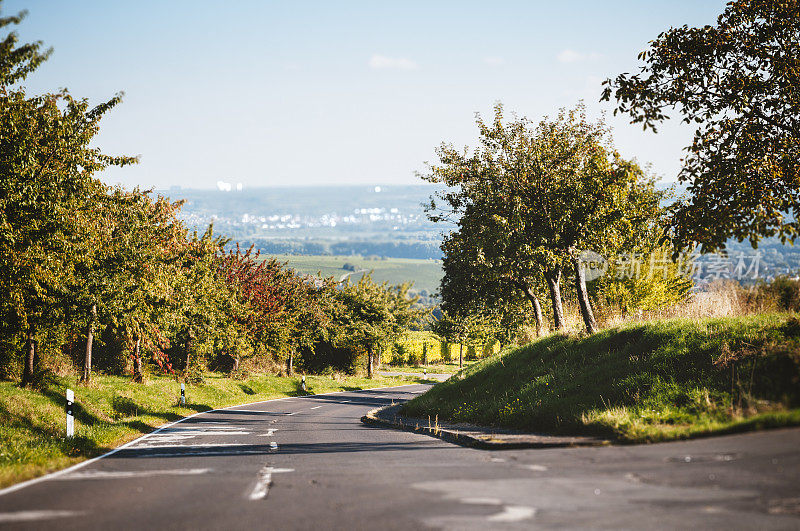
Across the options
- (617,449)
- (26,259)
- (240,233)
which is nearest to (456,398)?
(617,449)

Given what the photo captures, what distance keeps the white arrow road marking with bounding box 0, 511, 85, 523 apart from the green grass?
7.14 metres

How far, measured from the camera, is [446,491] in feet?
21.1

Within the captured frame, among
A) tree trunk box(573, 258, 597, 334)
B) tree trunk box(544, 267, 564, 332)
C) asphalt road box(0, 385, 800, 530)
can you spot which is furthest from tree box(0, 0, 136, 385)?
tree trunk box(544, 267, 564, 332)

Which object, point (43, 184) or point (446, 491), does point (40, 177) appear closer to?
point (43, 184)

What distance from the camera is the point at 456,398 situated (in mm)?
17703

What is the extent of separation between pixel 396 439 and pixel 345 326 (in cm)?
3417

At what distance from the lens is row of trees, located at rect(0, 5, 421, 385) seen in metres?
13.1

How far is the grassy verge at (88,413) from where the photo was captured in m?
10.4

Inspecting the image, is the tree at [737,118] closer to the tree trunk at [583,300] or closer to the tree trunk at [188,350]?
the tree trunk at [583,300]

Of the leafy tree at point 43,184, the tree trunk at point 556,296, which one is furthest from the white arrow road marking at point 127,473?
the tree trunk at point 556,296

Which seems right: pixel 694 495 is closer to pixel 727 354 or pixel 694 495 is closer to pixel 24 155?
pixel 727 354

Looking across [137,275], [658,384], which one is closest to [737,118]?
[658,384]

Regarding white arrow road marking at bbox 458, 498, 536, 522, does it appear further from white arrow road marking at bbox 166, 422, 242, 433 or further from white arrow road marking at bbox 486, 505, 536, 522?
white arrow road marking at bbox 166, 422, 242, 433

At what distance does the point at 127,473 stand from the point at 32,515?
2857 millimetres
